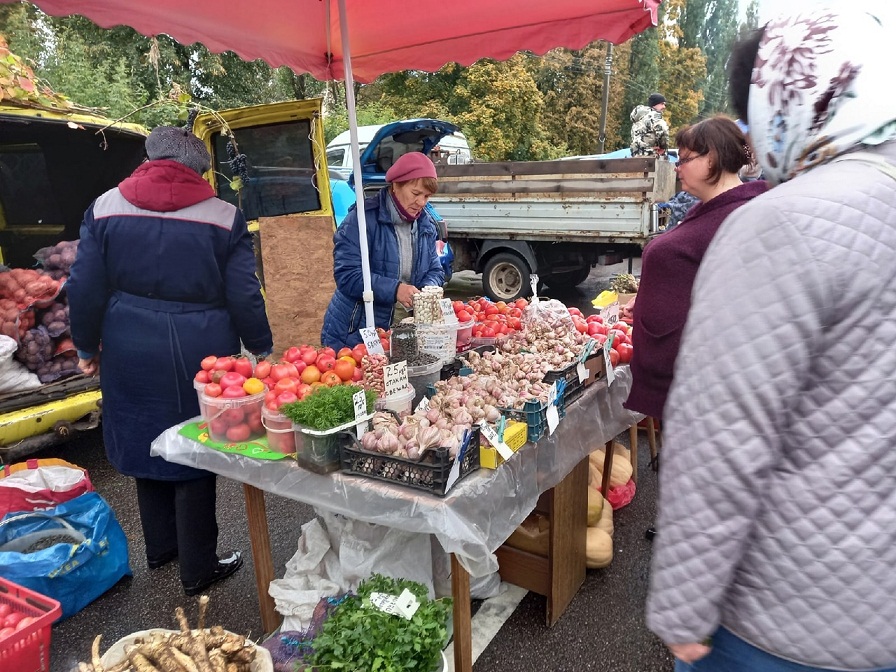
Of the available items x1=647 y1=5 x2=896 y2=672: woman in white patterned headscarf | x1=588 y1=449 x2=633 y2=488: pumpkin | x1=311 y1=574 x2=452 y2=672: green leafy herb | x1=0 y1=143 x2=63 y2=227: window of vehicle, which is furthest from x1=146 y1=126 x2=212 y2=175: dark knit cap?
x1=0 y1=143 x2=63 y2=227: window of vehicle

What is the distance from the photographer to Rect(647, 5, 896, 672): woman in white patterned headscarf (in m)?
0.90

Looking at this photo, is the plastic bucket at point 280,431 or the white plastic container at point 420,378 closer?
the plastic bucket at point 280,431

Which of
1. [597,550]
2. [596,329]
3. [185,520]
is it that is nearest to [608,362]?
[596,329]

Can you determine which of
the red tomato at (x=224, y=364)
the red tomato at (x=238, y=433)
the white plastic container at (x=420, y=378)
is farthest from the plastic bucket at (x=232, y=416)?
the white plastic container at (x=420, y=378)

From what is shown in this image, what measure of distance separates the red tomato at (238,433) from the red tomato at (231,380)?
0.16 meters

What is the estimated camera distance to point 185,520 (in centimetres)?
282

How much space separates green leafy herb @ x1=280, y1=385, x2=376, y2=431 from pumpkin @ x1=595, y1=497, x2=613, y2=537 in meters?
1.70

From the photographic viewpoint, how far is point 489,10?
337 cm

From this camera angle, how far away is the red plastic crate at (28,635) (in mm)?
2016

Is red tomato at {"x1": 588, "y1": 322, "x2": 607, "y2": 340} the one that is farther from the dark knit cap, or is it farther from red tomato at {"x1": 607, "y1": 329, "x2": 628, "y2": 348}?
the dark knit cap

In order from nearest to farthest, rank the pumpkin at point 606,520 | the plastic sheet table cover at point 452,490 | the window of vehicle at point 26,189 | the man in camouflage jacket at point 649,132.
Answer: the plastic sheet table cover at point 452,490, the pumpkin at point 606,520, the window of vehicle at point 26,189, the man in camouflage jacket at point 649,132

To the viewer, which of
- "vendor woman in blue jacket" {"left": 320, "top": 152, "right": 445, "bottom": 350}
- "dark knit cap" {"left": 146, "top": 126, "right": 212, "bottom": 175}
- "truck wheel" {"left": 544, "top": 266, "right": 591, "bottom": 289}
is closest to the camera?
"dark knit cap" {"left": 146, "top": 126, "right": 212, "bottom": 175}

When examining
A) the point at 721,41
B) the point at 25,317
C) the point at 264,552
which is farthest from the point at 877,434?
the point at 721,41

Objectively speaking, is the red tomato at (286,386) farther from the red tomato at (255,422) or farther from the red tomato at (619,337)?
the red tomato at (619,337)
